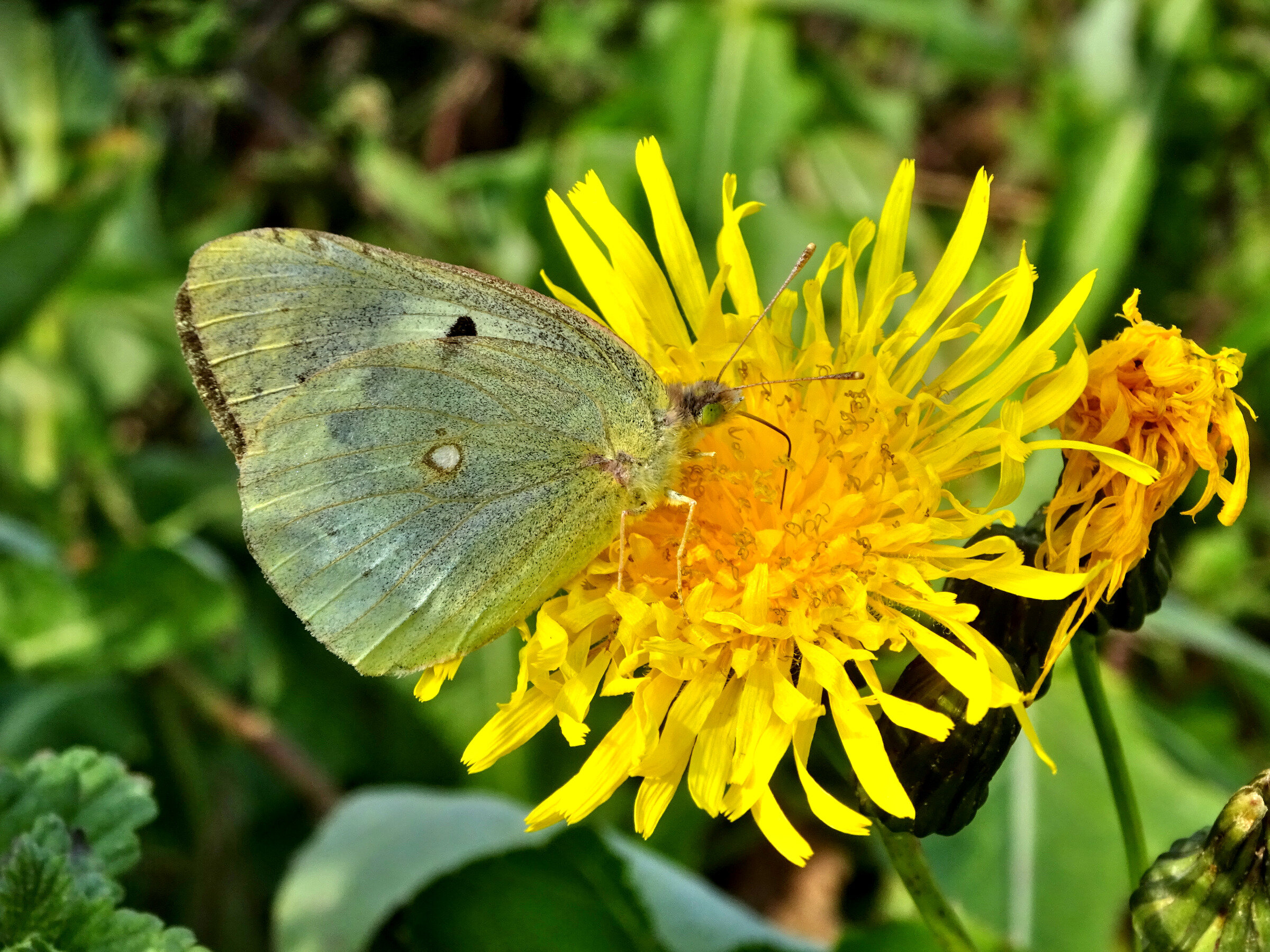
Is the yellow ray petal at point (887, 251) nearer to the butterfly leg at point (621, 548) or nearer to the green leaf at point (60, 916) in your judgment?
the butterfly leg at point (621, 548)

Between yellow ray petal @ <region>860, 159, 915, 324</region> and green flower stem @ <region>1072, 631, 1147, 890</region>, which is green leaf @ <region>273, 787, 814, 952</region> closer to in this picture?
green flower stem @ <region>1072, 631, 1147, 890</region>

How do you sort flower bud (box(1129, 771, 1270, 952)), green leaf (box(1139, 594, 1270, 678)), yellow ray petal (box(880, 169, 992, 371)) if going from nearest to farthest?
1. flower bud (box(1129, 771, 1270, 952))
2. yellow ray petal (box(880, 169, 992, 371))
3. green leaf (box(1139, 594, 1270, 678))

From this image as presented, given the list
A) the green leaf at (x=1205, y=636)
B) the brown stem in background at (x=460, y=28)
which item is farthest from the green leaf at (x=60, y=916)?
the brown stem in background at (x=460, y=28)

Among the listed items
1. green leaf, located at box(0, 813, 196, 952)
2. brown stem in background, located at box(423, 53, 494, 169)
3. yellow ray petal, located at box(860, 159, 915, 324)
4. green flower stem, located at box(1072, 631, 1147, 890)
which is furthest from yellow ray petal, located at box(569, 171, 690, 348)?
brown stem in background, located at box(423, 53, 494, 169)

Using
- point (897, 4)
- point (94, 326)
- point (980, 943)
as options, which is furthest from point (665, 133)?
point (980, 943)

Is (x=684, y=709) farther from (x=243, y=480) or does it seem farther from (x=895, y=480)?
(x=243, y=480)
